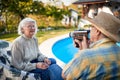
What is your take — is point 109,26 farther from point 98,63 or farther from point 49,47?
point 49,47

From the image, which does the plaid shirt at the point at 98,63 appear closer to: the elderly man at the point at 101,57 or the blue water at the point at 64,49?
the elderly man at the point at 101,57

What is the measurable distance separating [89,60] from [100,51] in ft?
0.25

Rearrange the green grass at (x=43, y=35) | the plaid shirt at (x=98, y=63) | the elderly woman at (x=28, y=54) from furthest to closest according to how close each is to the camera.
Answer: the green grass at (x=43, y=35), the elderly woman at (x=28, y=54), the plaid shirt at (x=98, y=63)

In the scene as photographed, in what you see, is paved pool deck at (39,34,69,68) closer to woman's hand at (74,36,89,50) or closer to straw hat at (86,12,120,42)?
woman's hand at (74,36,89,50)

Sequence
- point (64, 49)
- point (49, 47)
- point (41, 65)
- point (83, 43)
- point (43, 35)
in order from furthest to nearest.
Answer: point (43, 35)
point (64, 49)
point (49, 47)
point (41, 65)
point (83, 43)

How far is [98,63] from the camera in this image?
4.93 feet

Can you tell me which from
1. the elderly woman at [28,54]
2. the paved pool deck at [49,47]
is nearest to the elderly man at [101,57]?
the elderly woman at [28,54]

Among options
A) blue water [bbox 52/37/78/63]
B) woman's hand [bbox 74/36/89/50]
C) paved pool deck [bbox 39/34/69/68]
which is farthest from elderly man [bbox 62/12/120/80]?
blue water [bbox 52/37/78/63]

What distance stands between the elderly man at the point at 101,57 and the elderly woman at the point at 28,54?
5.53 ft

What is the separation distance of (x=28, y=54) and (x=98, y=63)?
1.98 metres

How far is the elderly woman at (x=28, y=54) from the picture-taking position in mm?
3236

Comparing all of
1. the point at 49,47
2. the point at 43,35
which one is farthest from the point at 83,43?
the point at 43,35

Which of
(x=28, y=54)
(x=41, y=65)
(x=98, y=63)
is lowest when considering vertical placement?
(x=41, y=65)

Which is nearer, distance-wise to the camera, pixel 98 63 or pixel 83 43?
pixel 98 63
